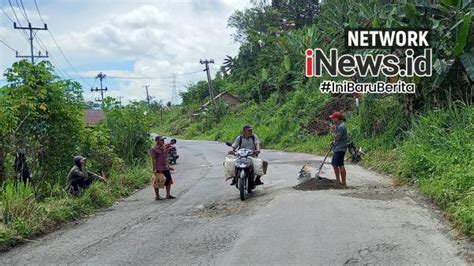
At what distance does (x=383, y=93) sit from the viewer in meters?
19.0

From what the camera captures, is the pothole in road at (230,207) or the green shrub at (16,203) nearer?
the green shrub at (16,203)

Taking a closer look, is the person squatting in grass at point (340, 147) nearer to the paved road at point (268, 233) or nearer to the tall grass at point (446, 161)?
the paved road at point (268, 233)

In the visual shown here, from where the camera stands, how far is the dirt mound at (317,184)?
1091 centimetres

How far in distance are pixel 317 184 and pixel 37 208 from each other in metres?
5.74

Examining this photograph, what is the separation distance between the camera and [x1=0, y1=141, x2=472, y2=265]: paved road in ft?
19.6

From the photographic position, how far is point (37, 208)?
9039 mm

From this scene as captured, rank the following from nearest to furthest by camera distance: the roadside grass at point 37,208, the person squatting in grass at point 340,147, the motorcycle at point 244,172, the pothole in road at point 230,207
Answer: the roadside grass at point 37,208, the pothole in road at point 230,207, the motorcycle at point 244,172, the person squatting in grass at point 340,147

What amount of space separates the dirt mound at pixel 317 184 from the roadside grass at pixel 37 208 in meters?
4.63

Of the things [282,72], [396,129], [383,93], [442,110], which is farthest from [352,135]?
[282,72]

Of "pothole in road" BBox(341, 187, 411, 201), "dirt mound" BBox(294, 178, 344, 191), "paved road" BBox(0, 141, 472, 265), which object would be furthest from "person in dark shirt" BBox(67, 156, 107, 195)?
"pothole in road" BBox(341, 187, 411, 201)

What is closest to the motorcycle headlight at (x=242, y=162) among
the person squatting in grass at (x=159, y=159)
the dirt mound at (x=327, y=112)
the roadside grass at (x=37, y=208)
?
the person squatting in grass at (x=159, y=159)

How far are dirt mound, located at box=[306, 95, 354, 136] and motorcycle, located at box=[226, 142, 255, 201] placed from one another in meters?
16.8

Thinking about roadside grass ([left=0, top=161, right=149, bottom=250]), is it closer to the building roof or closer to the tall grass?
the building roof

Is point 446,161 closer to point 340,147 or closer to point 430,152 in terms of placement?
point 430,152
